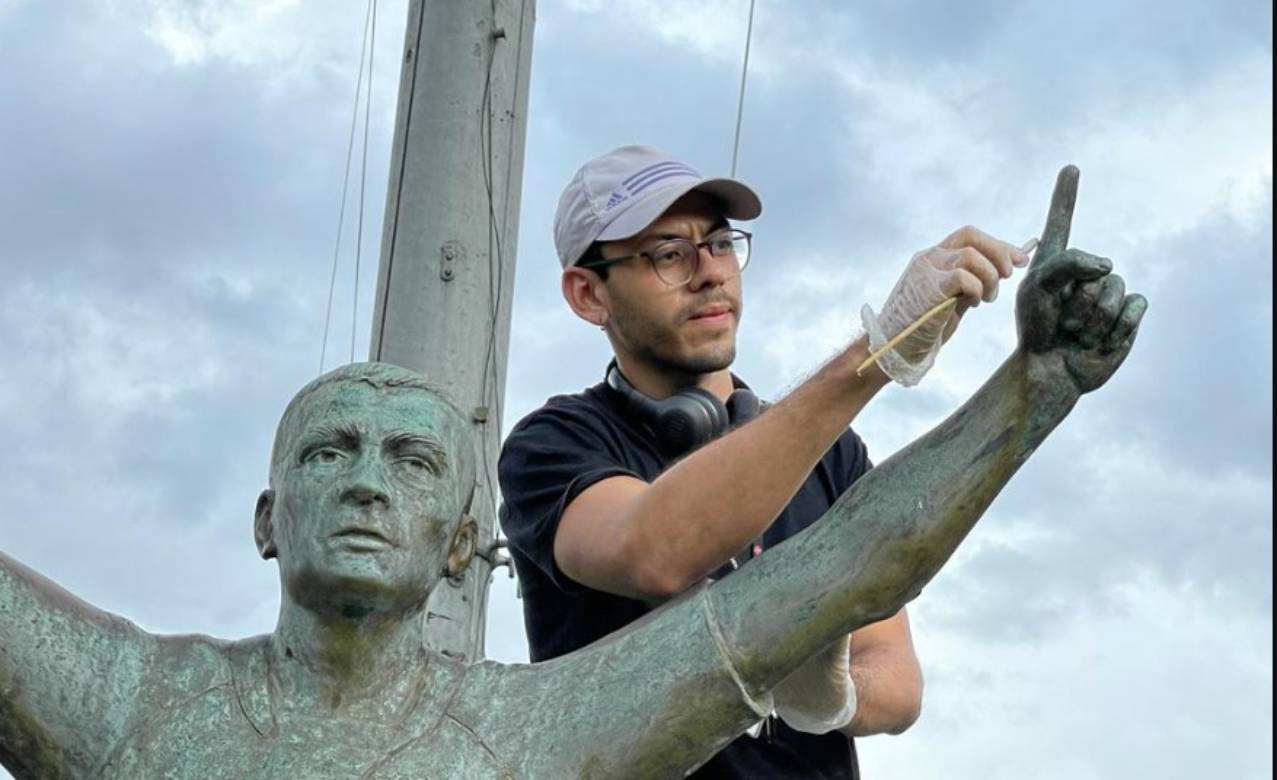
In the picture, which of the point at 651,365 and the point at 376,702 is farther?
the point at 651,365

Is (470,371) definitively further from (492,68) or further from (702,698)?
(702,698)

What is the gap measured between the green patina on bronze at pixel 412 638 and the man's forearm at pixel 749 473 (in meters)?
0.13

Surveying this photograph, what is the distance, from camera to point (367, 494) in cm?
423

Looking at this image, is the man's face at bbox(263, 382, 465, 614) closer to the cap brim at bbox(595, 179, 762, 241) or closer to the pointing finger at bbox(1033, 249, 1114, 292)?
the cap brim at bbox(595, 179, 762, 241)

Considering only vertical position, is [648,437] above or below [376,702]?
above

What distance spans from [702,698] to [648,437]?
0.78 m

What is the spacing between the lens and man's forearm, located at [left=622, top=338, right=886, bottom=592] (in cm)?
417

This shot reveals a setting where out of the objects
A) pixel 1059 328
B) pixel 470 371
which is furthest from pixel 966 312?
pixel 470 371

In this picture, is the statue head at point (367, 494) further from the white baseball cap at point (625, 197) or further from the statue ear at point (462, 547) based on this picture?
the white baseball cap at point (625, 197)

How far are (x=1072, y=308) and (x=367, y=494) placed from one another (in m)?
1.30

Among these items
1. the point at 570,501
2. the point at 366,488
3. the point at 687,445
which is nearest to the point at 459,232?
the point at 687,445

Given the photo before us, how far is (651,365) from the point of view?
4875 mm

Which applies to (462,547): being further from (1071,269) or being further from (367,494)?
(1071,269)

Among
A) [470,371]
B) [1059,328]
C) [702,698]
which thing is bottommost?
[702,698]
